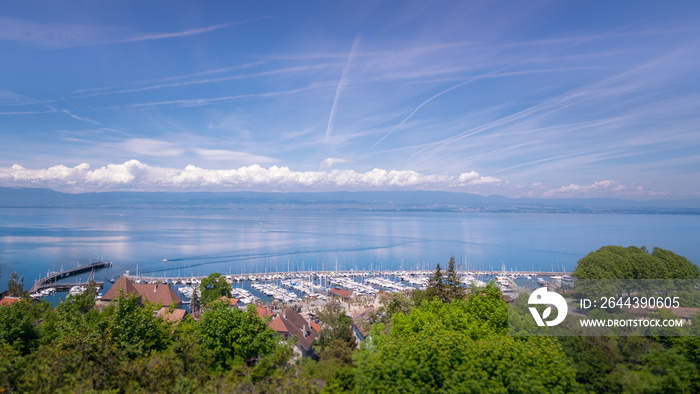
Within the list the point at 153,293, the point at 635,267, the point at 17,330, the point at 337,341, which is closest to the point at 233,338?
the point at 337,341

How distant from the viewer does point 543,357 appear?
855cm

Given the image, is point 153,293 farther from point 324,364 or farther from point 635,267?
point 635,267

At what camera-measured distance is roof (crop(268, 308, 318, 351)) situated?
888 inches

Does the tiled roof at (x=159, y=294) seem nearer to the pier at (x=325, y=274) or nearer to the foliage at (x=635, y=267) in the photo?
the pier at (x=325, y=274)

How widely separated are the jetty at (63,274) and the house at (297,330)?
4617 cm

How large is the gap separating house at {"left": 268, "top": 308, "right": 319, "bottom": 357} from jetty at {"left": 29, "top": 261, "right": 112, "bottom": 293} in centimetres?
4617

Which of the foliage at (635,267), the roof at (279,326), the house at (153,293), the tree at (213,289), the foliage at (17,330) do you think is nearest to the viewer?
the foliage at (17,330)

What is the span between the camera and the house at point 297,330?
22078 millimetres

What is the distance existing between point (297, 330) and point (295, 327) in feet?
1.22

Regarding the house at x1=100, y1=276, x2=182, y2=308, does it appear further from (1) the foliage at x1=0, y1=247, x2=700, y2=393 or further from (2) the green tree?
(2) the green tree

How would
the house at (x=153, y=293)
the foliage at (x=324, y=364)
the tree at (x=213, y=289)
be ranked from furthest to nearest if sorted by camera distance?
the tree at (x=213, y=289) → the house at (x=153, y=293) → the foliage at (x=324, y=364)

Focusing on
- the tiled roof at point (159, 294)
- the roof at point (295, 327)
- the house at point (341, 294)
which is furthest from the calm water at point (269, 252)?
the roof at point (295, 327)

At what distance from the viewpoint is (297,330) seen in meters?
23.6

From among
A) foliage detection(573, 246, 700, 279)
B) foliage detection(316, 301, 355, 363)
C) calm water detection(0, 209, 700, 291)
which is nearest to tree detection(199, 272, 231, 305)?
foliage detection(316, 301, 355, 363)
